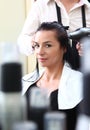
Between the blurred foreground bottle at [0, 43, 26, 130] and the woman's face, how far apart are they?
1.35ft

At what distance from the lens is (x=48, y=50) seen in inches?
37.7

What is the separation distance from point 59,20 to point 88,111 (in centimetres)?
119

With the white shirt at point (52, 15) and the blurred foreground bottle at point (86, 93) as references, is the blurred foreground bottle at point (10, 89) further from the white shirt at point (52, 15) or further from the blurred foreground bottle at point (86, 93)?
the white shirt at point (52, 15)

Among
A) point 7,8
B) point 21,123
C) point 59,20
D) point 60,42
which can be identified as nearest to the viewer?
point 21,123

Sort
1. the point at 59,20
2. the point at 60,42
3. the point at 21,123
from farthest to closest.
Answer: the point at 59,20 < the point at 60,42 < the point at 21,123

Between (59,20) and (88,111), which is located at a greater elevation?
(59,20)

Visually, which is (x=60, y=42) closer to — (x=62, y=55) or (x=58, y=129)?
(x=62, y=55)

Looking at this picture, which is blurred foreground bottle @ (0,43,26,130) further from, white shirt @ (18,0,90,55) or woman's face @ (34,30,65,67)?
white shirt @ (18,0,90,55)

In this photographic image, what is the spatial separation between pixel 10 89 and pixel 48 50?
0.52 metres

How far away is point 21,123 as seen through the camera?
448mm

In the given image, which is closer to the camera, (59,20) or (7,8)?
(59,20)

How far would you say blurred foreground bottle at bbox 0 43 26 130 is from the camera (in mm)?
434

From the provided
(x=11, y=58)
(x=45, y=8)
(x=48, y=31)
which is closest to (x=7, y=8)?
(x=45, y=8)

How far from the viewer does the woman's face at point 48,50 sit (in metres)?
0.92
